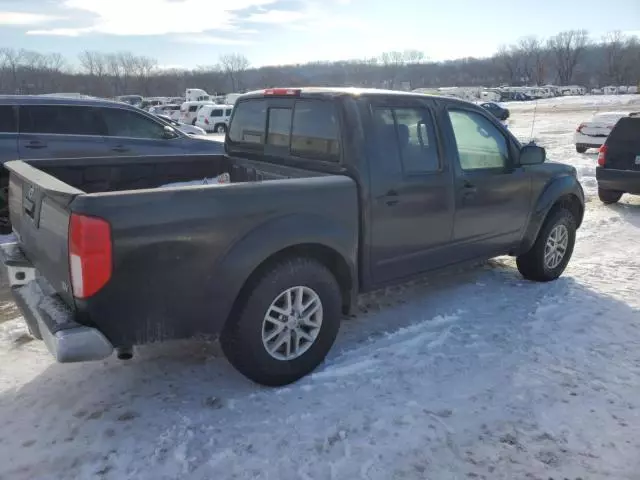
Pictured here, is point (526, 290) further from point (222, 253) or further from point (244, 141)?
point (222, 253)

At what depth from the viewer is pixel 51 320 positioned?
2982mm

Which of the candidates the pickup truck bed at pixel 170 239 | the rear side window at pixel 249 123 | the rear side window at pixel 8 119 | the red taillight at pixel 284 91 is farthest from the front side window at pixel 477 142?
the rear side window at pixel 8 119

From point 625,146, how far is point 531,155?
18.6 feet

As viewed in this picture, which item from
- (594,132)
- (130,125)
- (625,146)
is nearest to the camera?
(130,125)

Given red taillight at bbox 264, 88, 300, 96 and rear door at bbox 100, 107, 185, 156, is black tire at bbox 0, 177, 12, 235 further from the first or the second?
red taillight at bbox 264, 88, 300, 96

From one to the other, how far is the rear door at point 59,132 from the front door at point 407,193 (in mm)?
4910

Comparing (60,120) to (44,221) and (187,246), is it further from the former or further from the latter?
(187,246)

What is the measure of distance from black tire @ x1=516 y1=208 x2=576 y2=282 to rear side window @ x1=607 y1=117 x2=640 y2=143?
484 centimetres

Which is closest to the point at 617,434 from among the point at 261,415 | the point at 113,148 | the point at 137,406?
the point at 261,415

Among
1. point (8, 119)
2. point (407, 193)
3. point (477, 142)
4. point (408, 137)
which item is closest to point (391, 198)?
point (407, 193)

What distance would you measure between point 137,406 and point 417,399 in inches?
67.3

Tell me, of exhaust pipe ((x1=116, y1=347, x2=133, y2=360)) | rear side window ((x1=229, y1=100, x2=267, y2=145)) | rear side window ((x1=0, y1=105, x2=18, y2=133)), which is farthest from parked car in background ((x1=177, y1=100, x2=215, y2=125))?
exhaust pipe ((x1=116, y1=347, x2=133, y2=360))

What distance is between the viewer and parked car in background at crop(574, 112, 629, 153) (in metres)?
17.5

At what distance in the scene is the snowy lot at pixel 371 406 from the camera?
2.94m
